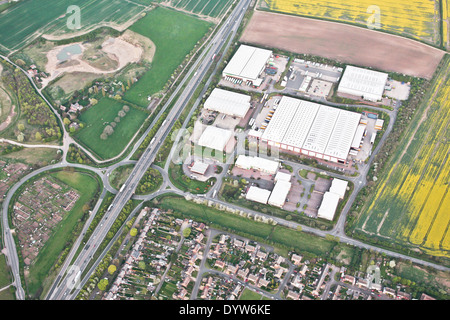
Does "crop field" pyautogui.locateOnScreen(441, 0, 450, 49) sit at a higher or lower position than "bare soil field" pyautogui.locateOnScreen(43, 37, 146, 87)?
higher

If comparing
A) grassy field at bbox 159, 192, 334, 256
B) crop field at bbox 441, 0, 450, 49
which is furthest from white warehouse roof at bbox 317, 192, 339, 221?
crop field at bbox 441, 0, 450, 49

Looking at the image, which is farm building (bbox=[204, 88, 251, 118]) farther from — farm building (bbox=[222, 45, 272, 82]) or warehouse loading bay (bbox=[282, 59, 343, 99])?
warehouse loading bay (bbox=[282, 59, 343, 99])

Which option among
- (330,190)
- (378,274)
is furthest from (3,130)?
(378,274)

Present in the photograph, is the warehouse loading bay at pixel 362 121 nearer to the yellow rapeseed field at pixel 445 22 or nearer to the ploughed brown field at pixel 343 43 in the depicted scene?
the ploughed brown field at pixel 343 43

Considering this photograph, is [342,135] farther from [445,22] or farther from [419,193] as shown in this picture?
[445,22]

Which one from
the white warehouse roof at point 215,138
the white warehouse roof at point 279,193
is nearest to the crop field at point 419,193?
the white warehouse roof at point 279,193

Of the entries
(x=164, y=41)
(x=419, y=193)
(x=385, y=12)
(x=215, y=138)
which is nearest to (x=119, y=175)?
(x=215, y=138)
